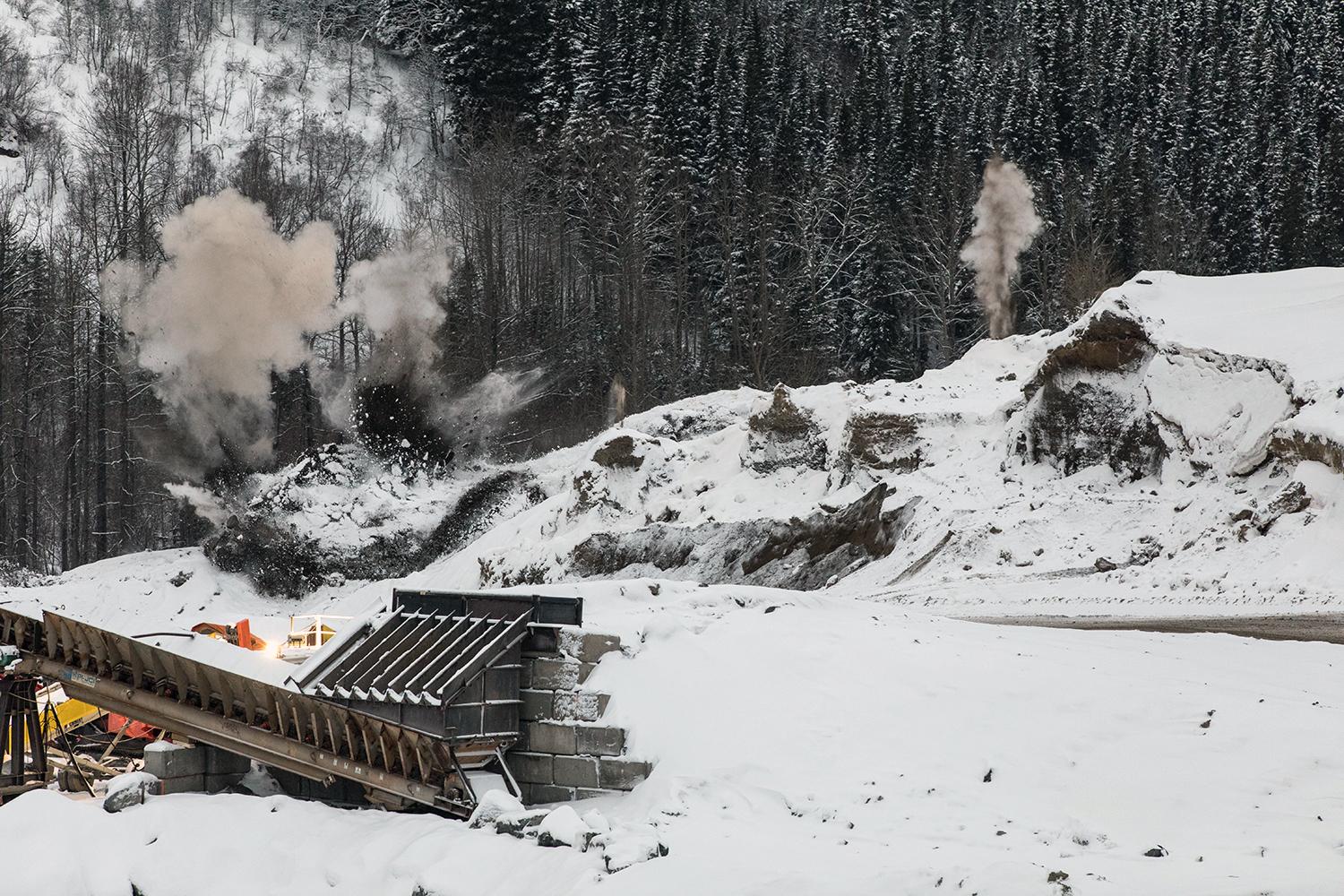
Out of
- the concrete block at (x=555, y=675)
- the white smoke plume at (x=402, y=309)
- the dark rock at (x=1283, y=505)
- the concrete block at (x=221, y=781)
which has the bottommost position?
the concrete block at (x=221, y=781)

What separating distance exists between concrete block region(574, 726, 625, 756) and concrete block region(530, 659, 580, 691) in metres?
0.45

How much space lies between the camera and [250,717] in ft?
36.9

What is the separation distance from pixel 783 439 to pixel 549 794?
1283 cm

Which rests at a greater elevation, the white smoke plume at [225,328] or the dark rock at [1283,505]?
the white smoke plume at [225,328]

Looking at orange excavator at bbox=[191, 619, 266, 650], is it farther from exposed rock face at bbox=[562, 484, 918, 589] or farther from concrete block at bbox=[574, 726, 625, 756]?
concrete block at bbox=[574, 726, 625, 756]

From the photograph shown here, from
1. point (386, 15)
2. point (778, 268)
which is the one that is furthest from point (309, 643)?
point (386, 15)

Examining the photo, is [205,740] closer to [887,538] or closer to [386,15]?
[887,538]

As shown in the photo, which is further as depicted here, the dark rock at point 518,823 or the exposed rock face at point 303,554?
the exposed rock face at point 303,554

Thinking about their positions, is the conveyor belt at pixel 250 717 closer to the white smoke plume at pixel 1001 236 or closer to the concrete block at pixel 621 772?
the concrete block at pixel 621 772

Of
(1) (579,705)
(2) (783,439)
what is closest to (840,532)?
(2) (783,439)

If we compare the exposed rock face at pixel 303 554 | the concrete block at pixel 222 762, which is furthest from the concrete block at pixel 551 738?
the exposed rock face at pixel 303 554

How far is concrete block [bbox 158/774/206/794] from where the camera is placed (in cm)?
1125

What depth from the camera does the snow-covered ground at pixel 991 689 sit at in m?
7.70

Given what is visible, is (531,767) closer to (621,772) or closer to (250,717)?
(621,772)
